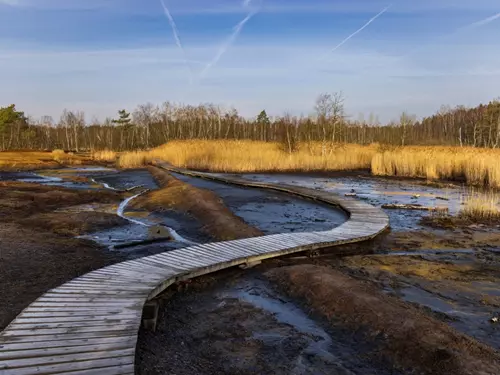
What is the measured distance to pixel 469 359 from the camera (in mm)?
4195

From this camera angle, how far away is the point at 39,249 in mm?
8859

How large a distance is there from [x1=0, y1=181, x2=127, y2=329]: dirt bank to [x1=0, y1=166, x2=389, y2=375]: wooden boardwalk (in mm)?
969

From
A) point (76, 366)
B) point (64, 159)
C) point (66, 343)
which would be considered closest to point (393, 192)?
point (66, 343)

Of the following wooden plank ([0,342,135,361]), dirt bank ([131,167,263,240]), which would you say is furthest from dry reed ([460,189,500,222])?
wooden plank ([0,342,135,361])

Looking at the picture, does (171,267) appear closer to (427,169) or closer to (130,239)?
(130,239)

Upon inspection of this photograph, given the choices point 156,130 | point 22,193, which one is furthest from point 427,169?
point 156,130

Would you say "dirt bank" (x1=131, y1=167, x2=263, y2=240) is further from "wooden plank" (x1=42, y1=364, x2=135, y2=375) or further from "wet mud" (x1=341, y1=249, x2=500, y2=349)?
"wooden plank" (x1=42, y1=364, x2=135, y2=375)

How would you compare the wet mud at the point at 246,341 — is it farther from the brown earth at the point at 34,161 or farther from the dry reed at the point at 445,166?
the brown earth at the point at 34,161

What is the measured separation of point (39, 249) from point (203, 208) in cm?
523

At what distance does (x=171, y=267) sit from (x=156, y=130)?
2644 inches

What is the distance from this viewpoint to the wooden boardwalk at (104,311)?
370cm

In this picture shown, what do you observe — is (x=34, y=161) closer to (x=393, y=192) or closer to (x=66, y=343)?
(x=393, y=192)

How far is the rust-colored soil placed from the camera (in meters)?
4.21

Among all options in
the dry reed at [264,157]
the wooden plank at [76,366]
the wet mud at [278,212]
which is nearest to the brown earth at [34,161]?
the dry reed at [264,157]
